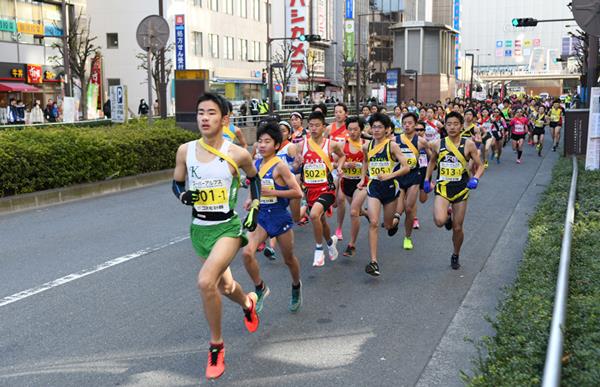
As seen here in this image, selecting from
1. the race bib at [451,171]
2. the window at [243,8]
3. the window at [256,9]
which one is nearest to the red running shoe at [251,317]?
the race bib at [451,171]

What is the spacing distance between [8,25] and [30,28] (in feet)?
6.16

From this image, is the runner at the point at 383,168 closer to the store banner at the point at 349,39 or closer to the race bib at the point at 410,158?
the race bib at the point at 410,158

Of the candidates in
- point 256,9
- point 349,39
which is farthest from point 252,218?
point 349,39

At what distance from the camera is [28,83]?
128 feet

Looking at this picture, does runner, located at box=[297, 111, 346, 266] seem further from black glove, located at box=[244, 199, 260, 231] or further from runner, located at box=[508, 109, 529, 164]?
runner, located at box=[508, 109, 529, 164]

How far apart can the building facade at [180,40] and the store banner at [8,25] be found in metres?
10.8

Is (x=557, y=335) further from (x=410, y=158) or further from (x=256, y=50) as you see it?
(x=256, y=50)

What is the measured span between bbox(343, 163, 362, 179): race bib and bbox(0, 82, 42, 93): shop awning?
31.9 m

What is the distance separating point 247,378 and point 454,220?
4045mm


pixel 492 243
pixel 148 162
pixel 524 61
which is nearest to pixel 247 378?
pixel 492 243

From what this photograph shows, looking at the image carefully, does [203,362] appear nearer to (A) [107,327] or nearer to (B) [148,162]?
(A) [107,327]

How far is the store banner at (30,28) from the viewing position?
38.9 m

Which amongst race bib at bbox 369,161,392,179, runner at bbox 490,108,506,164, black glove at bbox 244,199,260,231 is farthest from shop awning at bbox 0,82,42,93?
Result: black glove at bbox 244,199,260,231

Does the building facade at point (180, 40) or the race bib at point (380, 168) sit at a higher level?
the building facade at point (180, 40)
